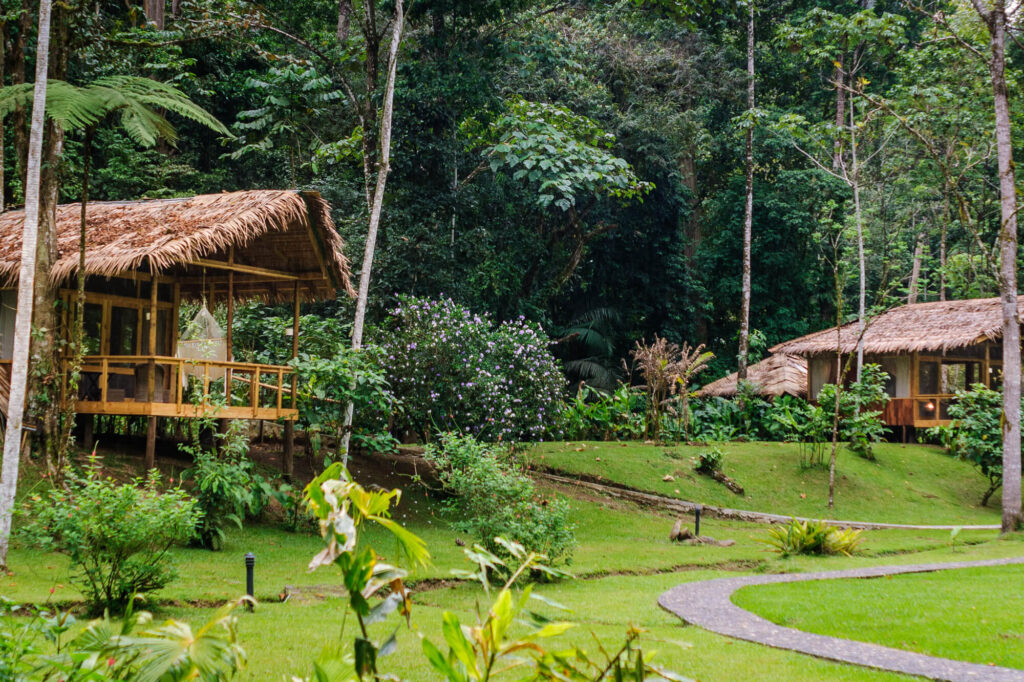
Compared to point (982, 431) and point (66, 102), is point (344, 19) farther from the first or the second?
point (982, 431)

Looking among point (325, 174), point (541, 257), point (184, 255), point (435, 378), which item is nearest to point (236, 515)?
point (184, 255)

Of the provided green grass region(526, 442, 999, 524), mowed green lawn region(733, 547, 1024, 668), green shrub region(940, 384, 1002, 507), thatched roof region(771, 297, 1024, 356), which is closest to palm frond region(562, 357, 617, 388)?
thatched roof region(771, 297, 1024, 356)

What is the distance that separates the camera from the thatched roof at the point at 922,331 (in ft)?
78.1

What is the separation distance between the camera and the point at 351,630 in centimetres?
766

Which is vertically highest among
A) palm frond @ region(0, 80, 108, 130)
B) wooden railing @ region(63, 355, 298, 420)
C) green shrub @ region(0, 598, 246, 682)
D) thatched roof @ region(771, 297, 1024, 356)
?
palm frond @ region(0, 80, 108, 130)

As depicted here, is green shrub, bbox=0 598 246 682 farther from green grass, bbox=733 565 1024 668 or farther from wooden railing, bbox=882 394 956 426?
wooden railing, bbox=882 394 956 426

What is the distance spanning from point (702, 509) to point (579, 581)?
7.55 m

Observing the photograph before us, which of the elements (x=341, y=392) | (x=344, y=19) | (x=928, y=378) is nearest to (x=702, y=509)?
(x=341, y=392)

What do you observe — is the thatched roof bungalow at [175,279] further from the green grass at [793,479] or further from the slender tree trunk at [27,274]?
the green grass at [793,479]

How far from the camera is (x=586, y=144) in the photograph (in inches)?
736

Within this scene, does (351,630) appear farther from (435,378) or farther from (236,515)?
(435,378)

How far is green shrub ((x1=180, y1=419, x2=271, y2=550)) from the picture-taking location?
1158 centimetres

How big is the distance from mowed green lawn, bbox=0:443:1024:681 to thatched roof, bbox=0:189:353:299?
391 cm

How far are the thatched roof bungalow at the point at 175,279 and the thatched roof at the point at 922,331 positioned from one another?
15610 millimetres
